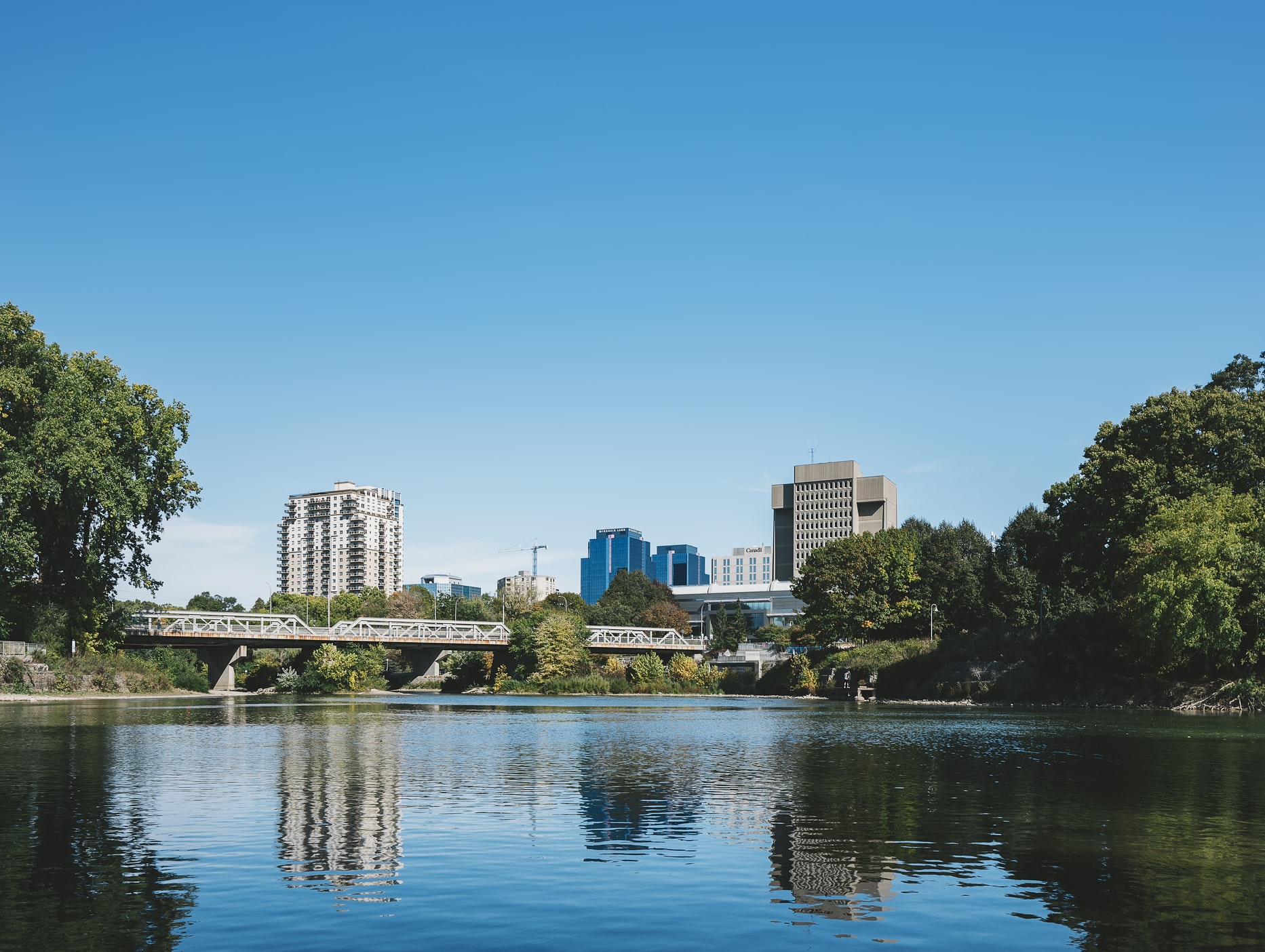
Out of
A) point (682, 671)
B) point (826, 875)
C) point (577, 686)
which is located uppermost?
point (826, 875)

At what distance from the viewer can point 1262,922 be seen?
559 inches

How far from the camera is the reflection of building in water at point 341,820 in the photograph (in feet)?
55.6

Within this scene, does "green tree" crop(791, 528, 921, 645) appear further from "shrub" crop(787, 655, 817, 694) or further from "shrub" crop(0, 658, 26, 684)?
"shrub" crop(0, 658, 26, 684)

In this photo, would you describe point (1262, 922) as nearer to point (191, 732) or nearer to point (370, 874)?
point (370, 874)

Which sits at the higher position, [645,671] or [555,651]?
[555,651]

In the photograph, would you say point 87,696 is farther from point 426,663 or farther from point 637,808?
point 637,808

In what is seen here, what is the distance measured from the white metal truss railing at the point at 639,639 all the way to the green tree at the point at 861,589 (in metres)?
31.0

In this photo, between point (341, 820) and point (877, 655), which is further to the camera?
point (877, 655)

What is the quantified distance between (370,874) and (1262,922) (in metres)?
12.5

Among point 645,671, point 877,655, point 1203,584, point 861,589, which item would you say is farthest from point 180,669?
point 1203,584

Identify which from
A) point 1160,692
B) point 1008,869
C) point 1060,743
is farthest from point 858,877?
point 1160,692

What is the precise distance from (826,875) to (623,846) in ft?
13.6

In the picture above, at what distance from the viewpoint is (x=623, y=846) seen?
65.0ft

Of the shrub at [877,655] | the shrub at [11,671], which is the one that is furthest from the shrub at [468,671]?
the shrub at [11,671]
